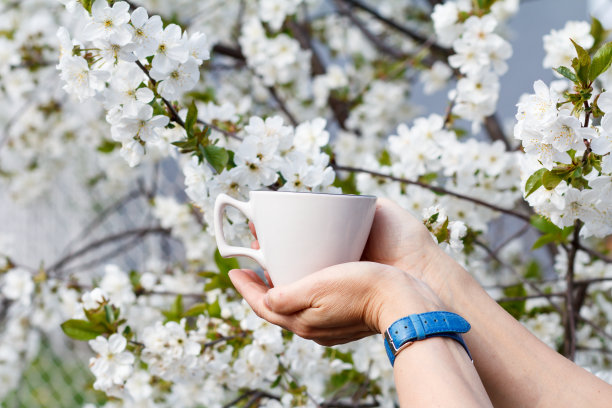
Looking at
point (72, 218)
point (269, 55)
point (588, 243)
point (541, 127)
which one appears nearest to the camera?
point (541, 127)

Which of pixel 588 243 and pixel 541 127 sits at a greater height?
pixel 588 243

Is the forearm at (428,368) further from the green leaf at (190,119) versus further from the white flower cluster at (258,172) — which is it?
the green leaf at (190,119)

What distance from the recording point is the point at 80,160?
125 inches

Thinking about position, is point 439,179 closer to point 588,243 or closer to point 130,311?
point 130,311

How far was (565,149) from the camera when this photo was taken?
743 mm

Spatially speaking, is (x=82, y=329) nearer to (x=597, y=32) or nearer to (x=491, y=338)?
(x=491, y=338)

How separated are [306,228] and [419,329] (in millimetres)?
198

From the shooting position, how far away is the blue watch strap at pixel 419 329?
2.31 feet

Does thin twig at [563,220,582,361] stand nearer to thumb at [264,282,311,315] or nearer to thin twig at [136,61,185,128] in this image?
thumb at [264,282,311,315]

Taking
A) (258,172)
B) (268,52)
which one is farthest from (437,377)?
(268,52)

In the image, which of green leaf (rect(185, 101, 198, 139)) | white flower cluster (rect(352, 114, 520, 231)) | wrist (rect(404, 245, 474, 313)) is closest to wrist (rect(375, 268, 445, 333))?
wrist (rect(404, 245, 474, 313))

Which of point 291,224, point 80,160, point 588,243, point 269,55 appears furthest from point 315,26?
point 291,224

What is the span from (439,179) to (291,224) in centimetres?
87

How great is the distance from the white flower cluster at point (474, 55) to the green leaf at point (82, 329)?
3.10 ft
